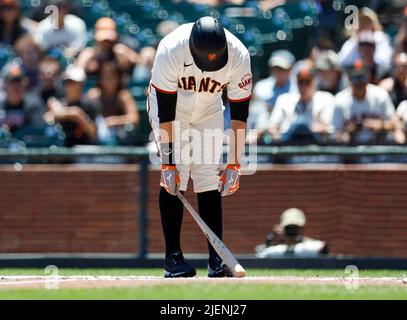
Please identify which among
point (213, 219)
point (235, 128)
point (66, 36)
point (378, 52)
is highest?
point (66, 36)

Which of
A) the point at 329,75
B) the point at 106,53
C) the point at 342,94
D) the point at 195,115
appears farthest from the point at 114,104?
the point at 195,115

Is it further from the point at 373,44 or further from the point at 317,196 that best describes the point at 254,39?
the point at 317,196

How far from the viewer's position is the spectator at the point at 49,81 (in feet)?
39.8

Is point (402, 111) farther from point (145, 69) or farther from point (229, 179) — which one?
point (229, 179)

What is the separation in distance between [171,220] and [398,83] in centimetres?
445

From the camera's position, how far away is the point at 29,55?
42.1ft

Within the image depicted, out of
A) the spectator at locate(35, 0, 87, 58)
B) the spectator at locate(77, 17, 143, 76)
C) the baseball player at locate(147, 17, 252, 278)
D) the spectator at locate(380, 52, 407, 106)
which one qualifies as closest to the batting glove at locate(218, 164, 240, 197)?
the baseball player at locate(147, 17, 252, 278)

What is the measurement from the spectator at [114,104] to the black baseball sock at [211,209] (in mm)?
4023

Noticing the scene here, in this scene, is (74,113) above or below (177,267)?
above

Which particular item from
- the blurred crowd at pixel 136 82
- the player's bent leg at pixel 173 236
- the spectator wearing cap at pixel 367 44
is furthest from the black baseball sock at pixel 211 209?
the spectator wearing cap at pixel 367 44

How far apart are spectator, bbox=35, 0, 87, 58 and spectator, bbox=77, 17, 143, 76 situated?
41 centimetres

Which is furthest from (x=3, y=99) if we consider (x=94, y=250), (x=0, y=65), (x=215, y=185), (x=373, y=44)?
(x=215, y=185)

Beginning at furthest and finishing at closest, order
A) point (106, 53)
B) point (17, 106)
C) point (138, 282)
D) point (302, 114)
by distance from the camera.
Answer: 1. point (106, 53)
2. point (17, 106)
3. point (302, 114)
4. point (138, 282)
